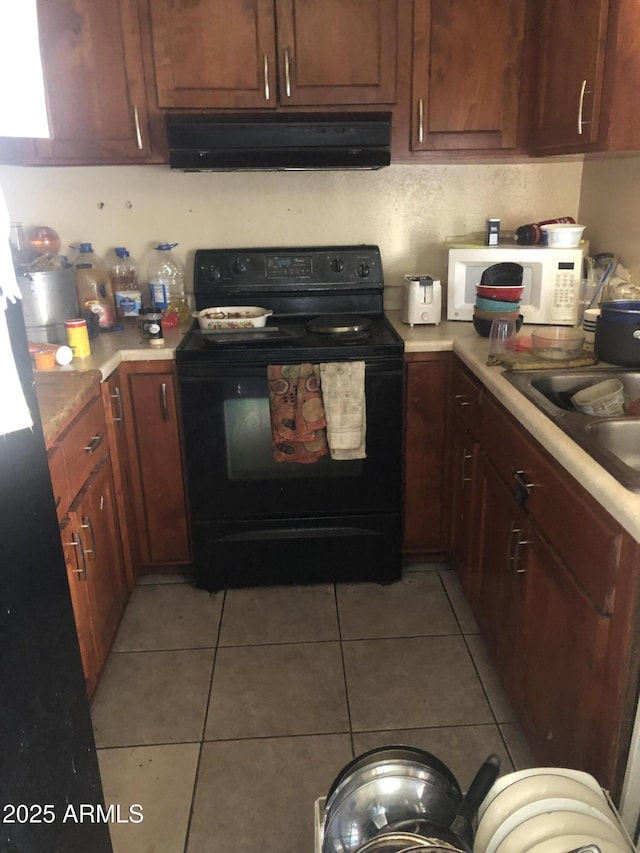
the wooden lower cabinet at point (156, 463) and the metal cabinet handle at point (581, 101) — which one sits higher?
the metal cabinet handle at point (581, 101)

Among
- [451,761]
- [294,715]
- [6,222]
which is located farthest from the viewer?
[294,715]

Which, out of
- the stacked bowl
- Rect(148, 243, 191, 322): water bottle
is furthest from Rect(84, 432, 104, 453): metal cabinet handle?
the stacked bowl

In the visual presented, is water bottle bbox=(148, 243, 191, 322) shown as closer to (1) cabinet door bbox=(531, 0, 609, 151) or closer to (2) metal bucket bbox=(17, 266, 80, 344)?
(2) metal bucket bbox=(17, 266, 80, 344)

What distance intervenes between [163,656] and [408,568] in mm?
927

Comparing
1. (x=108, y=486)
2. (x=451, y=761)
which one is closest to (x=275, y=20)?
(x=108, y=486)

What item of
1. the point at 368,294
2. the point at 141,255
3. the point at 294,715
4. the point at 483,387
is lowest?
the point at 294,715

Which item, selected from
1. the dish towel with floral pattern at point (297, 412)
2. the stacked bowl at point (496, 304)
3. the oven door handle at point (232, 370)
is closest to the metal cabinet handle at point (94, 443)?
the oven door handle at point (232, 370)

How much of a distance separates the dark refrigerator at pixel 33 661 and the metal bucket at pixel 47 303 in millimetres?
1527

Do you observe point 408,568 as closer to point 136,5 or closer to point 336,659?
point 336,659

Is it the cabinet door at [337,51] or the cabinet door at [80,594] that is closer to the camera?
the cabinet door at [80,594]

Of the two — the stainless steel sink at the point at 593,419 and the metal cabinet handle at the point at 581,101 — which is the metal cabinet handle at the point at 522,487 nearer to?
the stainless steel sink at the point at 593,419

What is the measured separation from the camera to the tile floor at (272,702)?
5.26ft

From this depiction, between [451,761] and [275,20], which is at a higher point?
[275,20]

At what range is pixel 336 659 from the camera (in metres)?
2.08
